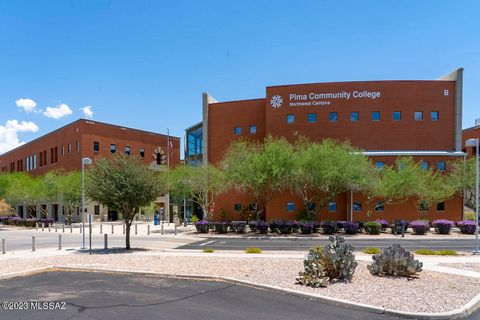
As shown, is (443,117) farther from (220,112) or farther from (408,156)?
(220,112)

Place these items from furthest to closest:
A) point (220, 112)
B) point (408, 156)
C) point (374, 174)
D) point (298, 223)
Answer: point (220, 112)
point (408, 156)
point (374, 174)
point (298, 223)

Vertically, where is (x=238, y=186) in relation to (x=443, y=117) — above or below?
below

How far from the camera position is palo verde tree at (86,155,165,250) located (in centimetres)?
1956

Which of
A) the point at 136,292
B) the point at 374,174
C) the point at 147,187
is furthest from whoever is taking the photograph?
the point at 374,174

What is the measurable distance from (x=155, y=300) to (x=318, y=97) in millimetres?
34605

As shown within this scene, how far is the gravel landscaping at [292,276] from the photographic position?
30.1ft

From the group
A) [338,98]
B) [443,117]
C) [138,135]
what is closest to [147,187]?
[338,98]

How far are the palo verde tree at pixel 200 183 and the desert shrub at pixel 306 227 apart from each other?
9137 millimetres

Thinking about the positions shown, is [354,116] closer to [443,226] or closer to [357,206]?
[357,206]

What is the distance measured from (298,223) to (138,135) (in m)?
41.7

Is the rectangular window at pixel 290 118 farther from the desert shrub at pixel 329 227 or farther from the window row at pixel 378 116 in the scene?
the desert shrub at pixel 329 227

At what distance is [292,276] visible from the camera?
12.0 m

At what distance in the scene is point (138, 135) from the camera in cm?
6662

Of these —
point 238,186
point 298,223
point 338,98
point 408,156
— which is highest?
point 338,98
